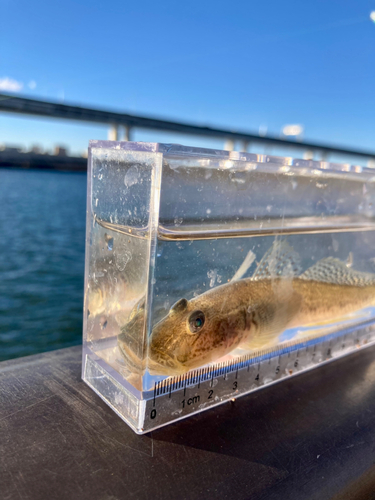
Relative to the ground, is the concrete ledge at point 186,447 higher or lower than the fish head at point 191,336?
lower

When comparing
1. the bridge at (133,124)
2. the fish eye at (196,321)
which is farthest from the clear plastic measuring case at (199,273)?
the bridge at (133,124)

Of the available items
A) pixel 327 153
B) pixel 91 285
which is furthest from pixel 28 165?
pixel 91 285

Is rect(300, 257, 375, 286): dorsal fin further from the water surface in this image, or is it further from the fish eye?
the water surface

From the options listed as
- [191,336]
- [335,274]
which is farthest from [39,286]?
[191,336]

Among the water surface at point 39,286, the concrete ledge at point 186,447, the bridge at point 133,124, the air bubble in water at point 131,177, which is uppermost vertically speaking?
the bridge at point 133,124

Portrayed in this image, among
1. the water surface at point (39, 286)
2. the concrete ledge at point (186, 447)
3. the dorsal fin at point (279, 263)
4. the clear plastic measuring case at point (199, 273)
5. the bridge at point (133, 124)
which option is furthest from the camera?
→ the bridge at point (133, 124)

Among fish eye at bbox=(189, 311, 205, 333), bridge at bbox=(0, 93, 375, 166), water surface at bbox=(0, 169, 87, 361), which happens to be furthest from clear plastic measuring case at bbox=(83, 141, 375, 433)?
bridge at bbox=(0, 93, 375, 166)

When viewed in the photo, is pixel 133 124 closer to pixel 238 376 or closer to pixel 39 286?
pixel 39 286

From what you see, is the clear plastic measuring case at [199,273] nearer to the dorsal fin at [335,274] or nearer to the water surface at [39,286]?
the dorsal fin at [335,274]

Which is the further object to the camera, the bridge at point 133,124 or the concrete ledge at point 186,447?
the bridge at point 133,124
